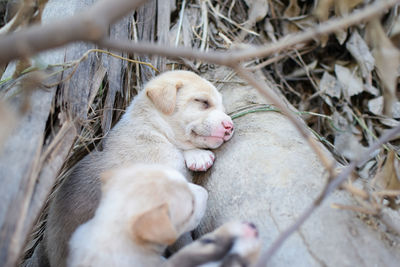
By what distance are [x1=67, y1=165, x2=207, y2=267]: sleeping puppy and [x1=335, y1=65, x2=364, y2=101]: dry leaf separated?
9.25 ft

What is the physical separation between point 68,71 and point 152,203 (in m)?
1.44

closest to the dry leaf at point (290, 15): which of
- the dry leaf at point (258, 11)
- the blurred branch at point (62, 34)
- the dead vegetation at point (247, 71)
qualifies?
the dead vegetation at point (247, 71)

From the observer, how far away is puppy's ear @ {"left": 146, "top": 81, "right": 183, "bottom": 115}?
3.45 metres

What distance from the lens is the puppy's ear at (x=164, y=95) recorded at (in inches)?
136

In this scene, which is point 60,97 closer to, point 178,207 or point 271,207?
point 178,207

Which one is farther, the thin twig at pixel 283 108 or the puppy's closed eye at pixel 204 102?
the puppy's closed eye at pixel 204 102

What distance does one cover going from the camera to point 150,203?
92.4 inches

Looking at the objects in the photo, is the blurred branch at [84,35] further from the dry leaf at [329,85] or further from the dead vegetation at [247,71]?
the dry leaf at [329,85]

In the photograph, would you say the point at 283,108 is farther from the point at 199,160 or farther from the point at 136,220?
the point at 199,160

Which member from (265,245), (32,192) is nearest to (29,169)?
(32,192)

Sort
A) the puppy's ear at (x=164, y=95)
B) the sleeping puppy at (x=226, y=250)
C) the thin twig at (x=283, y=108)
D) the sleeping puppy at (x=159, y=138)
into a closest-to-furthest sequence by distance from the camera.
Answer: the thin twig at (x=283, y=108) → the sleeping puppy at (x=226, y=250) → the sleeping puppy at (x=159, y=138) → the puppy's ear at (x=164, y=95)

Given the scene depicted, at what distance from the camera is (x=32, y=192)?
2.24 meters

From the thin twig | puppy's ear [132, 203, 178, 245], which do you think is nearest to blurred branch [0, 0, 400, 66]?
the thin twig

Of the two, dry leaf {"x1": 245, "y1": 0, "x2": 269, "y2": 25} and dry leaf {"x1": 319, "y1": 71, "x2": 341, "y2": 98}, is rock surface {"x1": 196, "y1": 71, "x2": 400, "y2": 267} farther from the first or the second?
dry leaf {"x1": 245, "y1": 0, "x2": 269, "y2": 25}
